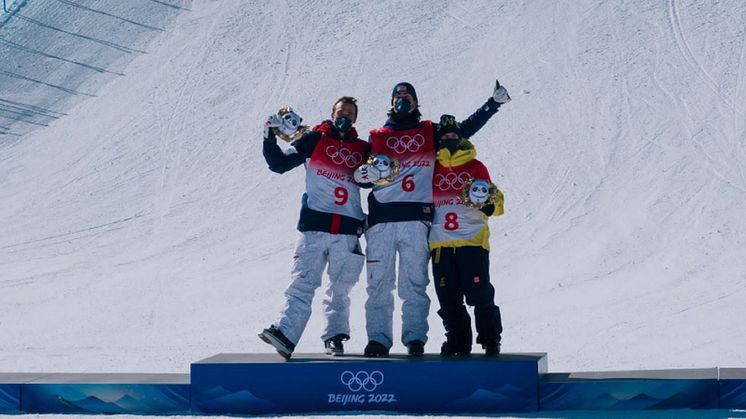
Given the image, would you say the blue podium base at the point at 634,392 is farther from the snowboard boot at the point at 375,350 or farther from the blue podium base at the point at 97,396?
the blue podium base at the point at 97,396

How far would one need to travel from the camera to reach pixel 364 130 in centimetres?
1781

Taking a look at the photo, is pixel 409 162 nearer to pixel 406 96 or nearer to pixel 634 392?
pixel 406 96

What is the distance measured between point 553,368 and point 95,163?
37.6 ft

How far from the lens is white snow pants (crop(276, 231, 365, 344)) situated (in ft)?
21.8

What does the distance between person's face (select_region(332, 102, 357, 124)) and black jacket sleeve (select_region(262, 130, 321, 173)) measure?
5.9 inches

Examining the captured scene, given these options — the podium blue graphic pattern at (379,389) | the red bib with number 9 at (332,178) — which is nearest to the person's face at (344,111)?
the red bib with number 9 at (332,178)

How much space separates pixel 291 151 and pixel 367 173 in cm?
58

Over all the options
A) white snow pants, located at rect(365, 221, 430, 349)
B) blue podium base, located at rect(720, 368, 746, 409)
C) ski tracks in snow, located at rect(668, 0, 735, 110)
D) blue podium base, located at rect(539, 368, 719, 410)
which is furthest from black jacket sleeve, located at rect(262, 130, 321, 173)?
ski tracks in snow, located at rect(668, 0, 735, 110)

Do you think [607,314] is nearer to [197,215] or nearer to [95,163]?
[197,215]

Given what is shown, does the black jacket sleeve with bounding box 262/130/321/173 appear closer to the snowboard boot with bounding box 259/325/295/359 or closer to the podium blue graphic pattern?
the snowboard boot with bounding box 259/325/295/359

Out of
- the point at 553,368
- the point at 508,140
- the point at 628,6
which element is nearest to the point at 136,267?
the point at 508,140

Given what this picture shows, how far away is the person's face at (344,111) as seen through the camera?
6.82m

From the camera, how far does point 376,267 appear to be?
672 cm

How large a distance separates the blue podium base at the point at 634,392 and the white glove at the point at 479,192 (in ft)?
3.46
